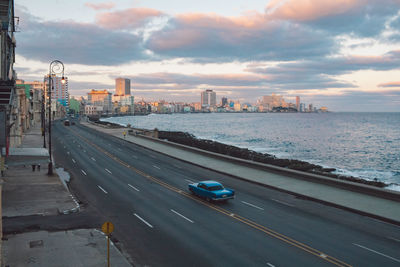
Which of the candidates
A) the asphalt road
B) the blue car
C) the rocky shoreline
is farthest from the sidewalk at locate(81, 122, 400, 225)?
the rocky shoreline

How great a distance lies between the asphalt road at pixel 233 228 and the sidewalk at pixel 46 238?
1.04m

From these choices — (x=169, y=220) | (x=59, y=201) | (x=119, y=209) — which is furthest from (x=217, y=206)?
(x=59, y=201)

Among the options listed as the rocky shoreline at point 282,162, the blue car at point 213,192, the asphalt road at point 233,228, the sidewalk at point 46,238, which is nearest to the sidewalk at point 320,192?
the asphalt road at point 233,228

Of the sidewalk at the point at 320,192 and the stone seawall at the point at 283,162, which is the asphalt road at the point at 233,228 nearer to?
the sidewalk at the point at 320,192

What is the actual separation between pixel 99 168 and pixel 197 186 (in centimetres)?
1551

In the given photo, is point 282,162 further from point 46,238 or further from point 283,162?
point 46,238

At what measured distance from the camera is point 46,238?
15.0 meters

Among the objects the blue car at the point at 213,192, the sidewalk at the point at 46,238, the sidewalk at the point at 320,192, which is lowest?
the sidewalk at the point at 46,238

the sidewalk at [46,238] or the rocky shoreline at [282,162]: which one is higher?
the sidewalk at [46,238]

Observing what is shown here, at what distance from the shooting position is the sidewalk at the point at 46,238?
41.5 feet

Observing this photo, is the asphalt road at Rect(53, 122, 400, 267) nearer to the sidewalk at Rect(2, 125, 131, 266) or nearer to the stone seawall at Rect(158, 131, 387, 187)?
the sidewalk at Rect(2, 125, 131, 266)

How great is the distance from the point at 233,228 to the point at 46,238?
28.0 ft

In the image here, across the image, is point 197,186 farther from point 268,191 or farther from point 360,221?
point 360,221

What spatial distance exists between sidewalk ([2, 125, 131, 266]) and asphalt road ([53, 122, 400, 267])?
104 cm
